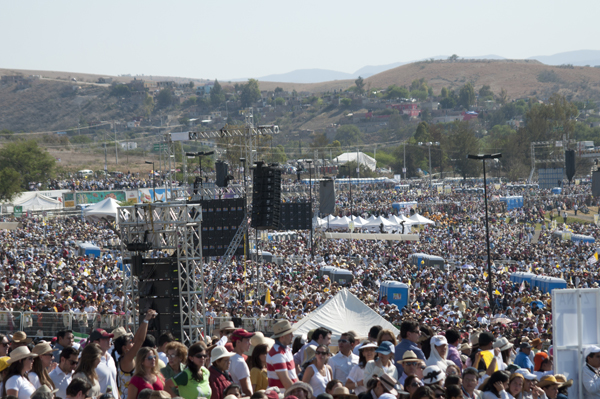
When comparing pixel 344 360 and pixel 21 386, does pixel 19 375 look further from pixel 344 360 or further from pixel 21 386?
pixel 344 360

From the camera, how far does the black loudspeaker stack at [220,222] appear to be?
22.9 metres

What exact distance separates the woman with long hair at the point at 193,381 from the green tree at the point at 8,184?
183 feet

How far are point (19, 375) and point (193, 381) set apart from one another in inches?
56.8

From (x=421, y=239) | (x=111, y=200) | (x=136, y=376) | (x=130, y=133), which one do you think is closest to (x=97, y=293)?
(x=111, y=200)

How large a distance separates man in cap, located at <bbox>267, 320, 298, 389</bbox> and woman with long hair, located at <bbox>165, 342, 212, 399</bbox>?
0.65 metres

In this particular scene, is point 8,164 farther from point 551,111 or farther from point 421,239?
point 551,111

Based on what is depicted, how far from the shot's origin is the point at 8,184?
196ft

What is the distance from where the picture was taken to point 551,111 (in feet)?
A: 317

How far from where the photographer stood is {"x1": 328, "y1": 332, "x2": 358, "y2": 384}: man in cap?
681 cm

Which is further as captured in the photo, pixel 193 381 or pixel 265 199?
pixel 265 199

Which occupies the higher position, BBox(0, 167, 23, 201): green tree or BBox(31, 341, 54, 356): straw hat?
BBox(31, 341, 54, 356): straw hat

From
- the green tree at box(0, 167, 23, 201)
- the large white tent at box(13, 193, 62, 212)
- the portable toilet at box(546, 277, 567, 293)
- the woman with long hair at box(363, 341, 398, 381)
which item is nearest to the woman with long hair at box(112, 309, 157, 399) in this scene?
the woman with long hair at box(363, 341, 398, 381)

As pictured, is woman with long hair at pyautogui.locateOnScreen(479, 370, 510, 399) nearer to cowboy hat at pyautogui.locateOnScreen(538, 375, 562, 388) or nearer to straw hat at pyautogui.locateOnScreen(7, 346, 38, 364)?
cowboy hat at pyautogui.locateOnScreen(538, 375, 562, 388)

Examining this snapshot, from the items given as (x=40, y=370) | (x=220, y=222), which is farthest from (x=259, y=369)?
(x=220, y=222)
